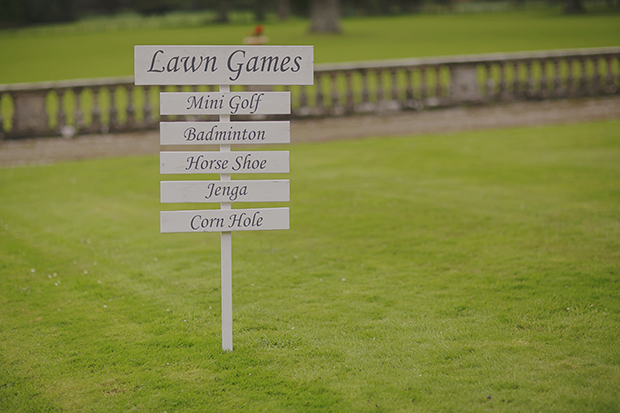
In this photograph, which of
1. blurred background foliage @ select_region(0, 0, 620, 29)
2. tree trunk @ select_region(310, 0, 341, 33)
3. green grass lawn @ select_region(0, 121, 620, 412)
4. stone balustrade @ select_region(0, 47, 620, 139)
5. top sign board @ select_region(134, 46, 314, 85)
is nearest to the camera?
green grass lawn @ select_region(0, 121, 620, 412)

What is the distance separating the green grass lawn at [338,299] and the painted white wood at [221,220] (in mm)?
1009

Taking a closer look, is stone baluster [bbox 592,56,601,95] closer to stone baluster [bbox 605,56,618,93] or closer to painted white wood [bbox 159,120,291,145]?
stone baluster [bbox 605,56,618,93]

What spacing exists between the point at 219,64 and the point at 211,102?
0.30 m

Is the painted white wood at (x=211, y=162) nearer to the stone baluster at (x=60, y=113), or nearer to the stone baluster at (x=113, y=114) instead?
the stone baluster at (x=113, y=114)

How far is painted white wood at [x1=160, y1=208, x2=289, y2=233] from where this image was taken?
4.81 m

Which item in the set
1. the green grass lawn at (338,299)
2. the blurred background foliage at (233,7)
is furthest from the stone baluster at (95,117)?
the blurred background foliage at (233,7)

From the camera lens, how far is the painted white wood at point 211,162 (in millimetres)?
4758

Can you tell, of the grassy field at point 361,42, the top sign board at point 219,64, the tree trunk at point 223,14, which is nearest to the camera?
the top sign board at point 219,64

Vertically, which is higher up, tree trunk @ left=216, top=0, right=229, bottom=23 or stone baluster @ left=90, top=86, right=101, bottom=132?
tree trunk @ left=216, top=0, right=229, bottom=23

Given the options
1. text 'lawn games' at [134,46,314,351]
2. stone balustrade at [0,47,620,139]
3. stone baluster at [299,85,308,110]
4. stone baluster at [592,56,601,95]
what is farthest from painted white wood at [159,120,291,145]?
stone baluster at [592,56,601,95]

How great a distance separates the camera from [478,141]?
12.9 meters

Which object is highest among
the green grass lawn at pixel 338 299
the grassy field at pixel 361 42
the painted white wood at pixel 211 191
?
the grassy field at pixel 361 42

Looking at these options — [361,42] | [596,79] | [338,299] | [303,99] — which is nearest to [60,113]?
[303,99]

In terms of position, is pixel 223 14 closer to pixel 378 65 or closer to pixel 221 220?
pixel 378 65
